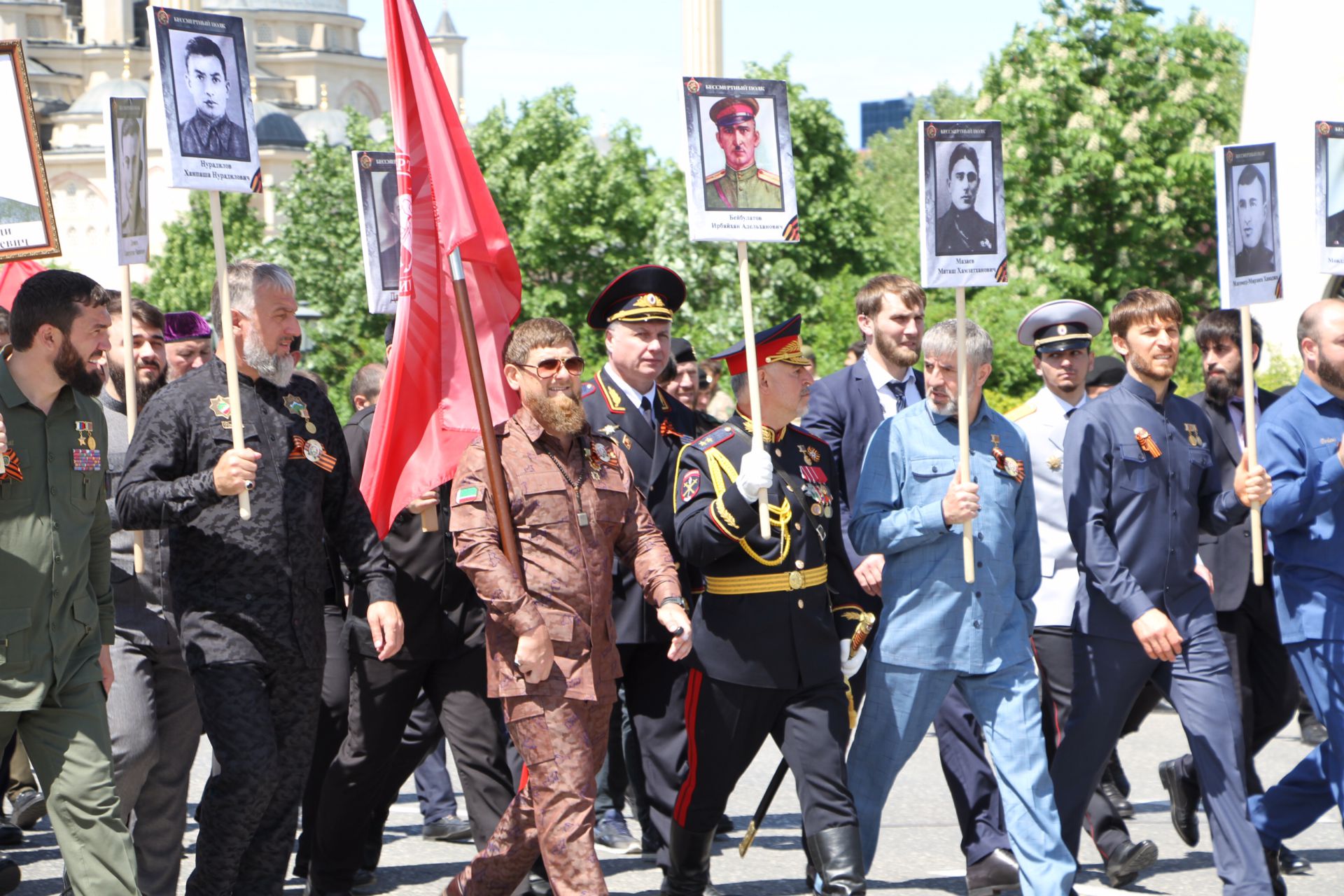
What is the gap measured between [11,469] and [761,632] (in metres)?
2.59

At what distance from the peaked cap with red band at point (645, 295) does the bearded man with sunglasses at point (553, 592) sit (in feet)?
3.76

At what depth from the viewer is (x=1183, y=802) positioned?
803 cm

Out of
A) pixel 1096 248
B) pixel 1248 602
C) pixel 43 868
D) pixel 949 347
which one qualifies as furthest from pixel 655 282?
pixel 1096 248

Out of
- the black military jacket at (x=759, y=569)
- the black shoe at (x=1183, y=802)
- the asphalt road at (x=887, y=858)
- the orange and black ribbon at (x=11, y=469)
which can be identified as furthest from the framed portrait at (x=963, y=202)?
the orange and black ribbon at (x=11, y=469)

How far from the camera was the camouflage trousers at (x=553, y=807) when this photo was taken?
5.89m

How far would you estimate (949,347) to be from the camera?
23.1 feet

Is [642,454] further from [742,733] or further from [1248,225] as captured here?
[1248,225]

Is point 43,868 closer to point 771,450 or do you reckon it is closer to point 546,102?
point 771,450

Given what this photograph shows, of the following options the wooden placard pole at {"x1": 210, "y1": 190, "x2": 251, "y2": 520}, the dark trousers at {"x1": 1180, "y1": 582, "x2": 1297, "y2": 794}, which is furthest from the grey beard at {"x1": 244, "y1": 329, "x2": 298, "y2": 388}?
the dark trousers at {"x1": 1180, "y1": 582, "x2": 1297, "y2": 794}

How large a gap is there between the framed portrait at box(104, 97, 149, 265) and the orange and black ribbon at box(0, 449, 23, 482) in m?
1.67

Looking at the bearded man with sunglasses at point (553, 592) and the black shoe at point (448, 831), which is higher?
the bearded man with sunglasses at point (553, 592)

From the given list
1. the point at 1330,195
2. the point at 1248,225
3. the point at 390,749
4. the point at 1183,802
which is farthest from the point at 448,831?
the point at 1330,195

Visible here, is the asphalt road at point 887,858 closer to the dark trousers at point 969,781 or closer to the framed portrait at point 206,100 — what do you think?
the dark trousers at point 969,781

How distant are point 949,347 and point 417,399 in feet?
6.63
